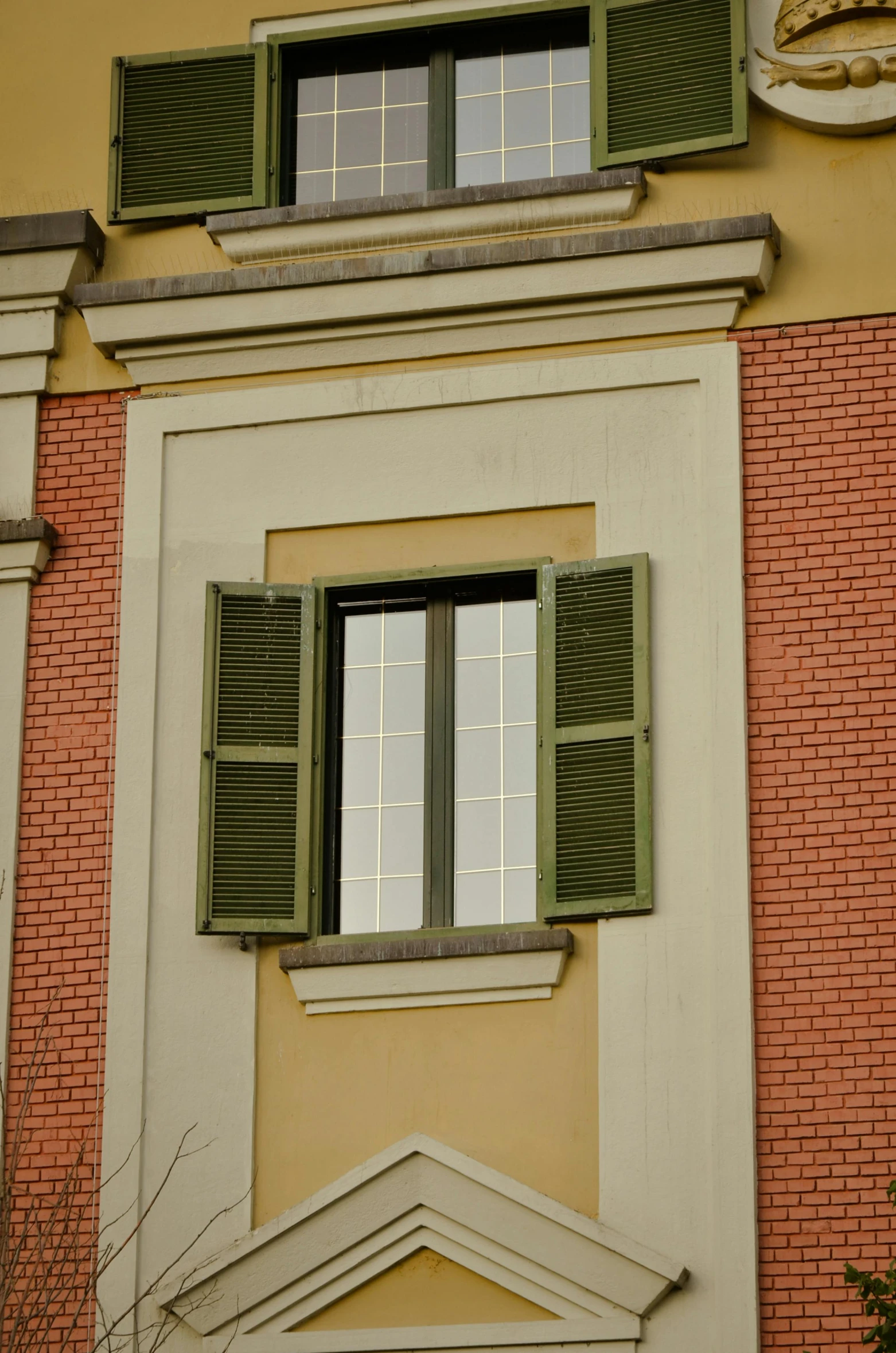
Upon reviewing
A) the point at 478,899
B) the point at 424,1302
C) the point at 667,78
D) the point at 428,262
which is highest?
the point at 667,78

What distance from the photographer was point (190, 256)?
1359 cm

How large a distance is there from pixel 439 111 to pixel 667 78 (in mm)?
1224

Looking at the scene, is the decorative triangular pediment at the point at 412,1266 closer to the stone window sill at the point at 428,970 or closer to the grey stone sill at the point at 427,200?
the stone window sill at the point at 428,970

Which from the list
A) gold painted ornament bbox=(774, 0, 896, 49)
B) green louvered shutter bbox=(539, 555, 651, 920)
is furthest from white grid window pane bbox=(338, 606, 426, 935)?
gold painted ornament bbox=(774, 0, 896, 49)

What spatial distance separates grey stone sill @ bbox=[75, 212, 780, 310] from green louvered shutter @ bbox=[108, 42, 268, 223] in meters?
0.45

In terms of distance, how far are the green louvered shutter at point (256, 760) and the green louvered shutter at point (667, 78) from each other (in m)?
2.85

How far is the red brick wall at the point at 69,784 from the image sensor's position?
1224 centimetres

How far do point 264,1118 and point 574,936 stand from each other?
1.67 metres

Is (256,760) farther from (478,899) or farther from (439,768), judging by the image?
(478,899)

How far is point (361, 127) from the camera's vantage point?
1366cm

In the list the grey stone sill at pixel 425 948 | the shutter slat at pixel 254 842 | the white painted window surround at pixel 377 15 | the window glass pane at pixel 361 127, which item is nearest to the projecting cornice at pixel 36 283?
the window glass pane at pixel 361 127

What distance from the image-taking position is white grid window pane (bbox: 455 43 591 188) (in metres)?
13.4

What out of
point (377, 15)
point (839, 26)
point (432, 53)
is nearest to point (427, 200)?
point (432, 53)

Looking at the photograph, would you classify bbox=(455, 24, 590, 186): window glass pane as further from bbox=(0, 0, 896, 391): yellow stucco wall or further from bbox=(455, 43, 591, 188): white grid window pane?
bbox=(0, 0, 896, 391): yellow stucco wall
